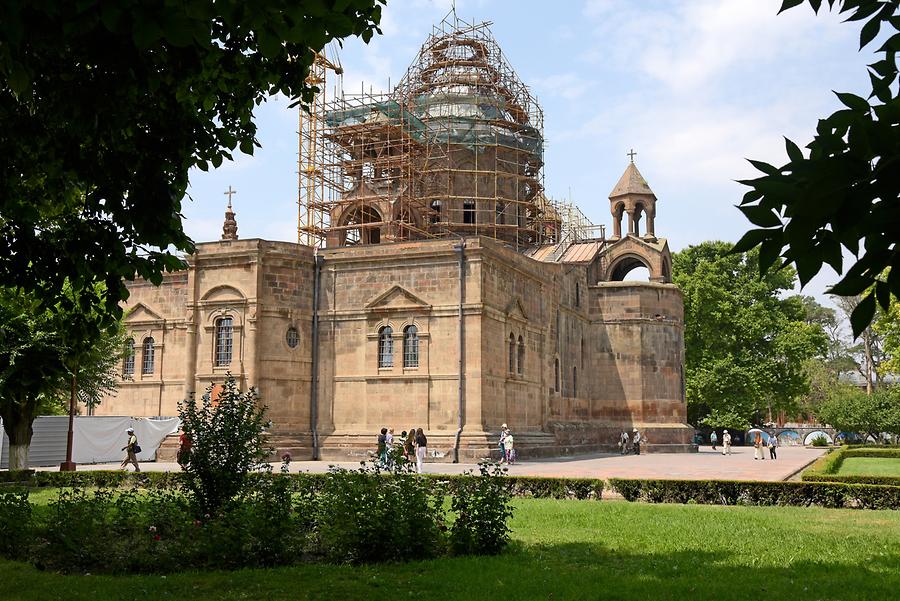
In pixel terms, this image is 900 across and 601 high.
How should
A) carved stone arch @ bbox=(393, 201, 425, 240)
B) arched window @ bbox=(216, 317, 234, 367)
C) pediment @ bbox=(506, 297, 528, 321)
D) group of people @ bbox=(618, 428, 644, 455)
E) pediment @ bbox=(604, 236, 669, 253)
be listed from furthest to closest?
1. pediment @ bbox=(604, 236, 669, 253)
2. group of people @ bbox=(618, 428, 644, 455)
3. carved stone arch @ bbox=(393, 201, 425, 240)
4. pediment @ bbox=(506, 297, 528, 321)
5. arched window @ bbox=(216, 317, 234, 367)

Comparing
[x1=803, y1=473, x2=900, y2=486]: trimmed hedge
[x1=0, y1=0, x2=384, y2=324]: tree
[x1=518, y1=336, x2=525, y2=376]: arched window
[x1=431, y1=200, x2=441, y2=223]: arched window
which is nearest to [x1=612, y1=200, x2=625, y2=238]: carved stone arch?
[x1=431, y1=200, x2=441, y2=223]: arched window

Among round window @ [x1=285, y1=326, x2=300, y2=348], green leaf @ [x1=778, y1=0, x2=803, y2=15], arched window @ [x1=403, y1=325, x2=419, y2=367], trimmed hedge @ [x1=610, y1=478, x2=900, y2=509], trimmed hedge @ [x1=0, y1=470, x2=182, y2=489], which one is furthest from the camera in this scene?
round window @ [x1=285, y1=326, x2=300, y2=348]

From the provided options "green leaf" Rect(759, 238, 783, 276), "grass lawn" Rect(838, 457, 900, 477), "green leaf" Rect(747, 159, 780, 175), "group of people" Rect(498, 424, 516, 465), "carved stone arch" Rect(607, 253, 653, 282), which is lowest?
"grass lawn" Rect(838, 457, 900, 477)

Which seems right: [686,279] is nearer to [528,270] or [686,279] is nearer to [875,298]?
[528,270]

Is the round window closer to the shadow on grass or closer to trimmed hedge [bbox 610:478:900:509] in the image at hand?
trimmed hedge [bbox 610:478:900:509]

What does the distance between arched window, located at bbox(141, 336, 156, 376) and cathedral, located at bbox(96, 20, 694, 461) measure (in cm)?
6

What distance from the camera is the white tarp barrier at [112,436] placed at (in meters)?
30.0

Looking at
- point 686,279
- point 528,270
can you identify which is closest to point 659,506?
point 528,270

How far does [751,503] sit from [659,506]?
2371 millimetres

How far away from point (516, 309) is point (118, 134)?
25502 mm

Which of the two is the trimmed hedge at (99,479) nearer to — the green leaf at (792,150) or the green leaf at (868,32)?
the green leaf at (868,32)

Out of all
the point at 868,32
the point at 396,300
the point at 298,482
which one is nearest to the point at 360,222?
the point at 396,300

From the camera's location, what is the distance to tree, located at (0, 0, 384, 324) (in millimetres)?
8008

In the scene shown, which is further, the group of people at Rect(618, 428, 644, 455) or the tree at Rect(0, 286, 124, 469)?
the group of people at Rect(618, 428, 644, 455)
